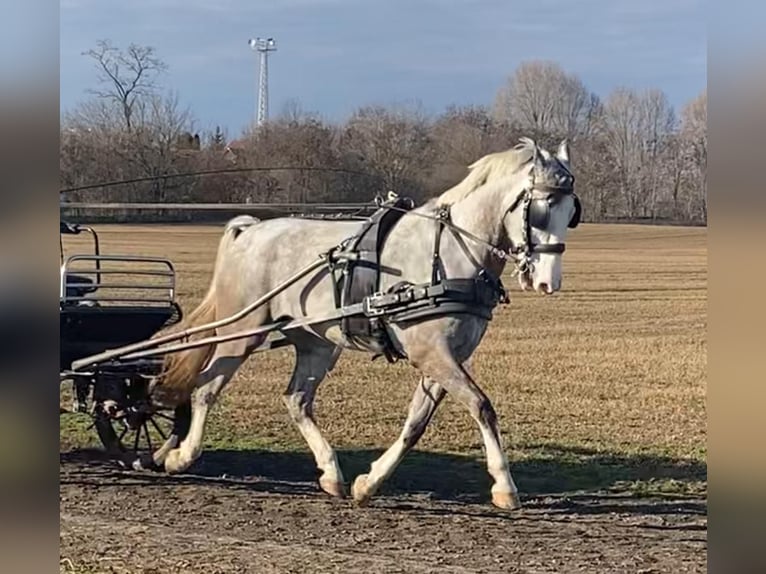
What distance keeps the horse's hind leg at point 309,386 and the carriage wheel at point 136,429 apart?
0.53 meters

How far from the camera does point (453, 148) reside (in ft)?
16.2

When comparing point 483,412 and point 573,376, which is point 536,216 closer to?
point 483,412

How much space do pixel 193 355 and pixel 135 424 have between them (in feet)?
1.62

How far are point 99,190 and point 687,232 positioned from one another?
2.68m

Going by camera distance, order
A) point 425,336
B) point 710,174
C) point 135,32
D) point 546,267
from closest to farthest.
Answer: point 710,174 → point 546,267 → point 425,336 → point 135,32

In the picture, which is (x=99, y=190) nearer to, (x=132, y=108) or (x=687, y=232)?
(x=132, y=108)

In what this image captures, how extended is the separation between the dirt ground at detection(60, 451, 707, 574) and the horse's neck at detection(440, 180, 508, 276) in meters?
1.09

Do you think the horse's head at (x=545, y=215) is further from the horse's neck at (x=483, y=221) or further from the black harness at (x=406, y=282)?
the horse's neck at (x=483, y=221)

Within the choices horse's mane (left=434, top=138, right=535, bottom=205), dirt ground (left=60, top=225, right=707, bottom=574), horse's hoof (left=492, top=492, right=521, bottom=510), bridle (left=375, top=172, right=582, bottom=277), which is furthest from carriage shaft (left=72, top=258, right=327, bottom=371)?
horse's hoof (left=492, top=492, right=521, bottom=510)

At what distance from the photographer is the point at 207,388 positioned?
5.50 metres

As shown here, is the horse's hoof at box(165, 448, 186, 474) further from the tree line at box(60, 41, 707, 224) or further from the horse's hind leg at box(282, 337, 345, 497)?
the tree line at box(60, 41, 707, 224)

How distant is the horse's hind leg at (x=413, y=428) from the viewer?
16.5 feet

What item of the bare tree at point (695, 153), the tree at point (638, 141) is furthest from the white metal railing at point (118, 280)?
the bare tree at point (695, 153)

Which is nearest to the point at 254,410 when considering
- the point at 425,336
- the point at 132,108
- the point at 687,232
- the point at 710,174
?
the point at 425,336
